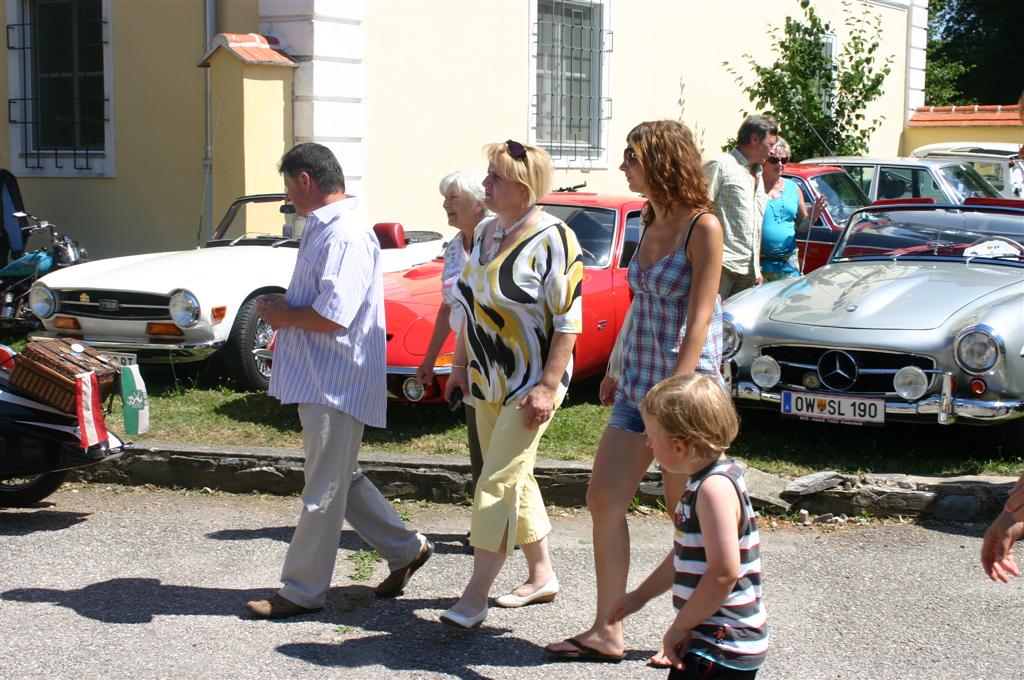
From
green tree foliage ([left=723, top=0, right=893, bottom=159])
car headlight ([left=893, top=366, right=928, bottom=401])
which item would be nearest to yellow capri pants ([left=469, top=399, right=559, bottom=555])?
car headlight ([left=893, top=366, right=928, bottom=401])

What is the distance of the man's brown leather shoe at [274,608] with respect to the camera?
15.3 ft

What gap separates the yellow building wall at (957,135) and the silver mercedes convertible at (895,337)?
12.8 m

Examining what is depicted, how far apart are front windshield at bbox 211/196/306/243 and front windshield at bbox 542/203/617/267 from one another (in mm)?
2292

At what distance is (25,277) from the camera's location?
10.4 meters

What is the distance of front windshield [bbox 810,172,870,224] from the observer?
11.8 meters

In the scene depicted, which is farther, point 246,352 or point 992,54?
point 992,54

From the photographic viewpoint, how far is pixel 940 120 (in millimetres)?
20188

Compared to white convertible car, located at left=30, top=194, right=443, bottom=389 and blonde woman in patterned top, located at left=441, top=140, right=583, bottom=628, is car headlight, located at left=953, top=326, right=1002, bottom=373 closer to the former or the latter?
blonde woman in patterned top, located at left=441, top=140, right=583, bottom=628

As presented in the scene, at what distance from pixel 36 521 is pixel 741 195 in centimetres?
439

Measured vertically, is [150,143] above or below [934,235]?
above

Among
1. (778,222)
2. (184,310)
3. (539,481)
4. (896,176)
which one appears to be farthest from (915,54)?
(539,481)

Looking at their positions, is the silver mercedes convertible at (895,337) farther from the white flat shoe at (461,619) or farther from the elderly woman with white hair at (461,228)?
the white flat shoe at (461,619)

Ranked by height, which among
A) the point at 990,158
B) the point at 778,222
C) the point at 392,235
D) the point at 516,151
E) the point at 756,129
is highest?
the point at 990,158

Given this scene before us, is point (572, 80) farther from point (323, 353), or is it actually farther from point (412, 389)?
point (323, 353)
